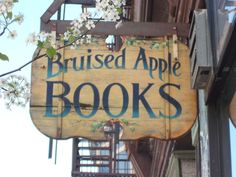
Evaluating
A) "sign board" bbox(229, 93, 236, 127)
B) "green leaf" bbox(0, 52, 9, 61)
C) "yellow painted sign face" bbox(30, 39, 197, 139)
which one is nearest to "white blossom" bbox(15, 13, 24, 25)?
"green leaf" bbox(0, 52, 9, 61)

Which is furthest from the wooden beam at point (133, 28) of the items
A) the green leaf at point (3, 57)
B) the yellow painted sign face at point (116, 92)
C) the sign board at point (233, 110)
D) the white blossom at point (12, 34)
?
the green leaf at point (3, 57)

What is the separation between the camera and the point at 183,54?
5.68 meters

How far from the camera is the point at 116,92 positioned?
5406 mm

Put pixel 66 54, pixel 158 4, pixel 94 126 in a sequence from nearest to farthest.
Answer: pixel 94 126
pixel 66 54
pixel 158 4

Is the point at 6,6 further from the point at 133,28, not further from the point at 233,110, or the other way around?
the point at 233,110

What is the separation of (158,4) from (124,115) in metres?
5.06

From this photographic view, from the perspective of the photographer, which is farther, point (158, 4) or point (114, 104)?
point (158, 4)

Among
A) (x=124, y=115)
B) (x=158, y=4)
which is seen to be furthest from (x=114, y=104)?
(x=158, y=4)

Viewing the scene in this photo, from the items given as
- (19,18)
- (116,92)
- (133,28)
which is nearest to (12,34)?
(19,18)

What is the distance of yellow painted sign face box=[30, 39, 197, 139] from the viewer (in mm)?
5250

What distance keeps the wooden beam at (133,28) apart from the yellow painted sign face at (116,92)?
13 cm

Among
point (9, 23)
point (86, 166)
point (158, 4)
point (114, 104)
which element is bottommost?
point (86, 166)

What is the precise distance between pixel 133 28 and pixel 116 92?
0.71 m

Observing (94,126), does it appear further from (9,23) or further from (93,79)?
(9,23)
